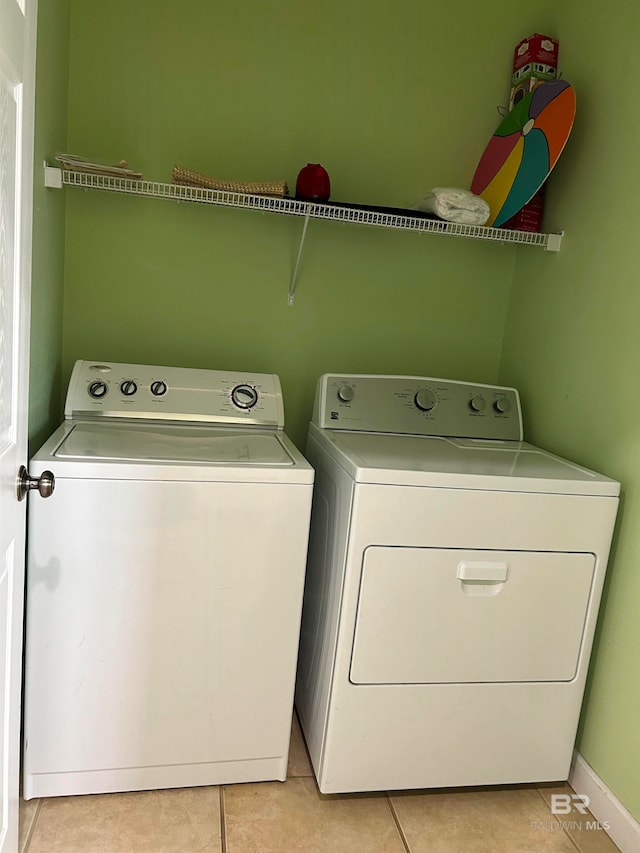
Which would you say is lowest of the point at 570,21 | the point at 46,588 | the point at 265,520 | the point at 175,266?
the point at 46,588

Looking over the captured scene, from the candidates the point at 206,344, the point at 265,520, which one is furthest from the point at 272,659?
the point at 206,344

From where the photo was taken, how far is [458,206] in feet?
6.58

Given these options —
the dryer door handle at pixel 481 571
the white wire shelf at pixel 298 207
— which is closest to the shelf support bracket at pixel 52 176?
the white wire shelf at pixel 298 207

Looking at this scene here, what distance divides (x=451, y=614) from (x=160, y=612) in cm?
71

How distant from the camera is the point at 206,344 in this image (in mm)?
2264

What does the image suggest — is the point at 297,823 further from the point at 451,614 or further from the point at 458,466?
the point at 458,466

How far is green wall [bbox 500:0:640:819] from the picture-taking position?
1.72 m

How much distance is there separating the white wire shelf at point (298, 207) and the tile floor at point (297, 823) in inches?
62.1

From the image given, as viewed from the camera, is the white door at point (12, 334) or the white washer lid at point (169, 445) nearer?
the white door at point (12, 334)

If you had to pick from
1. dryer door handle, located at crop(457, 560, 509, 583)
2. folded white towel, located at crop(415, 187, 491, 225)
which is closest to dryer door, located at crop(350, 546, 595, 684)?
dryer door handle, located at crop(457, 560, 509, 583)

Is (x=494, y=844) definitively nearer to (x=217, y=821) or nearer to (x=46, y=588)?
(x=217, y=821)

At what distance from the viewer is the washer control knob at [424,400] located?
2.17 meters

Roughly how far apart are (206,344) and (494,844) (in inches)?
64.9

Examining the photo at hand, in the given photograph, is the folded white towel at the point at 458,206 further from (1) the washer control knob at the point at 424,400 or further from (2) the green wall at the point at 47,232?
(2) the green wall at the point at 47,232
